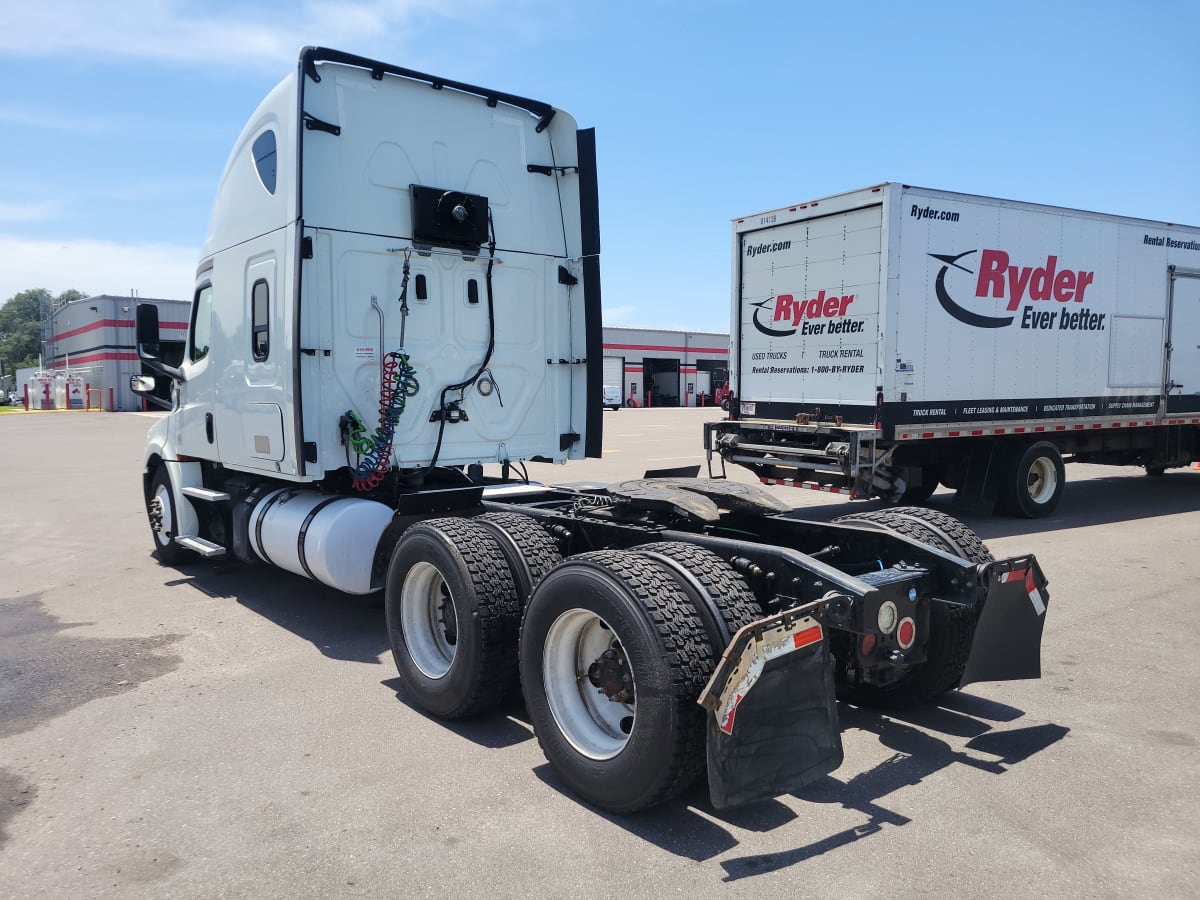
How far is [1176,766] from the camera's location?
12.8 feet

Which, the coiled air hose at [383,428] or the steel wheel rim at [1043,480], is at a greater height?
the coiled air hose at [383,428]

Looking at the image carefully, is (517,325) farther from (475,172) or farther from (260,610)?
(260,610)

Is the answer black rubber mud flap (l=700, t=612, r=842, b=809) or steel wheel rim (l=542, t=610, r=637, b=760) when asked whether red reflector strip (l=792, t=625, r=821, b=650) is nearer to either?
black rubber mud flap (l=700, t=612, r=842, b=809)

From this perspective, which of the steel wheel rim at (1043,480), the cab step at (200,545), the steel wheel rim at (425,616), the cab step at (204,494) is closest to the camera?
the steel wheel rim at (425,616)

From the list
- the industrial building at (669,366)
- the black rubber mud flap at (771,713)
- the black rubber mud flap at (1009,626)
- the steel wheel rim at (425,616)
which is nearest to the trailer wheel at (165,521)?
the steel wheel rim at (425,616)

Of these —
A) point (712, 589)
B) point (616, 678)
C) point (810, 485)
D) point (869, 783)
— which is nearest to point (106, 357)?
point (810, 485)

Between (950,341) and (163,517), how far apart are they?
8761mm

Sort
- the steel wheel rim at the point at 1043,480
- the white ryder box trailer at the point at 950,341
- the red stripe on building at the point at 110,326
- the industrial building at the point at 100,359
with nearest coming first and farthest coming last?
1. the white ryder box trailer at the point at 950,341
2. the steel wheel rim at the point at 1043,480
3. the red stripe on building at the point at 110,326
4. the industrial building at the point at 100,359

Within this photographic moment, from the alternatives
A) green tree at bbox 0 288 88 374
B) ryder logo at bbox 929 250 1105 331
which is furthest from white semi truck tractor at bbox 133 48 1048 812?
green tree at bbox 0 288 88 374

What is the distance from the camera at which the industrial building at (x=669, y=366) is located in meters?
57.9

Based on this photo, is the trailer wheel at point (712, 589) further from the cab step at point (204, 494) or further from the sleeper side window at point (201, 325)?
the sleeper side window at point (201, 325)

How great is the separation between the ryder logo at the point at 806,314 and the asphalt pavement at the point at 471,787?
4748 mm

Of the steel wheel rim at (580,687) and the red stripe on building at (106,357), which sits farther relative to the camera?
the red stripe on building at (106,357)

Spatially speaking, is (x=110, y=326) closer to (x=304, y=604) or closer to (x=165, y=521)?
(x=165, y=521)
